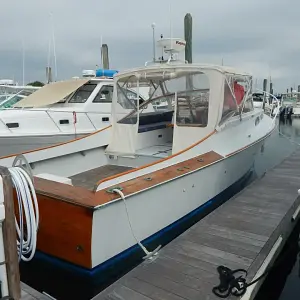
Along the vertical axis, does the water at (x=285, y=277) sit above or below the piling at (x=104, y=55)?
below

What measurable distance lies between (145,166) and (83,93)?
5.85m

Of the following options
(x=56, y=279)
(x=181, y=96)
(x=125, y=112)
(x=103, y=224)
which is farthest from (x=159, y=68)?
(x=56, y=279)

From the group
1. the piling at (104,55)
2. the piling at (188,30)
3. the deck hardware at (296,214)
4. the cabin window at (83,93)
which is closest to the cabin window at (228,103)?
the deck hardware at (296,214)

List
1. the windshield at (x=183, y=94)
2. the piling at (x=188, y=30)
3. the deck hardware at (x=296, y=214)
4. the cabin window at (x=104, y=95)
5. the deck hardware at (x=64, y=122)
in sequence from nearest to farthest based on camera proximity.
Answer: the deck hardware at (x=296, y=214)
the windshield at (x=183, y=94)
the deck hardware at (x=64, y=122)
the cabin window at (x=104, y=95)
the piling at (x=188, y=30)

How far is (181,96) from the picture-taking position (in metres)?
5.42

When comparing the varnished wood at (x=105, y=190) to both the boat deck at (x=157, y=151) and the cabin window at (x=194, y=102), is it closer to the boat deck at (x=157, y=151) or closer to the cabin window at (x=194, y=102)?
the cabin window at (x=194, y=102)

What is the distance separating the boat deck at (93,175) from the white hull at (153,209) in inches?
A: 52.6

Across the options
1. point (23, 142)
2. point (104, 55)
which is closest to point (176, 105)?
point (23, 142)

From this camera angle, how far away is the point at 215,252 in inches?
130

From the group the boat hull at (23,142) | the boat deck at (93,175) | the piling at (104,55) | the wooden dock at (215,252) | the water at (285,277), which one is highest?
the piling at (104,55)

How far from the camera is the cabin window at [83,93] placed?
30.5ft

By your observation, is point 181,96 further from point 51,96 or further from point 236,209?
point 51,96

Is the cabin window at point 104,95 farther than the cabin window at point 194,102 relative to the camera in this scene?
Yes

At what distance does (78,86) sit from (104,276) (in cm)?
646
